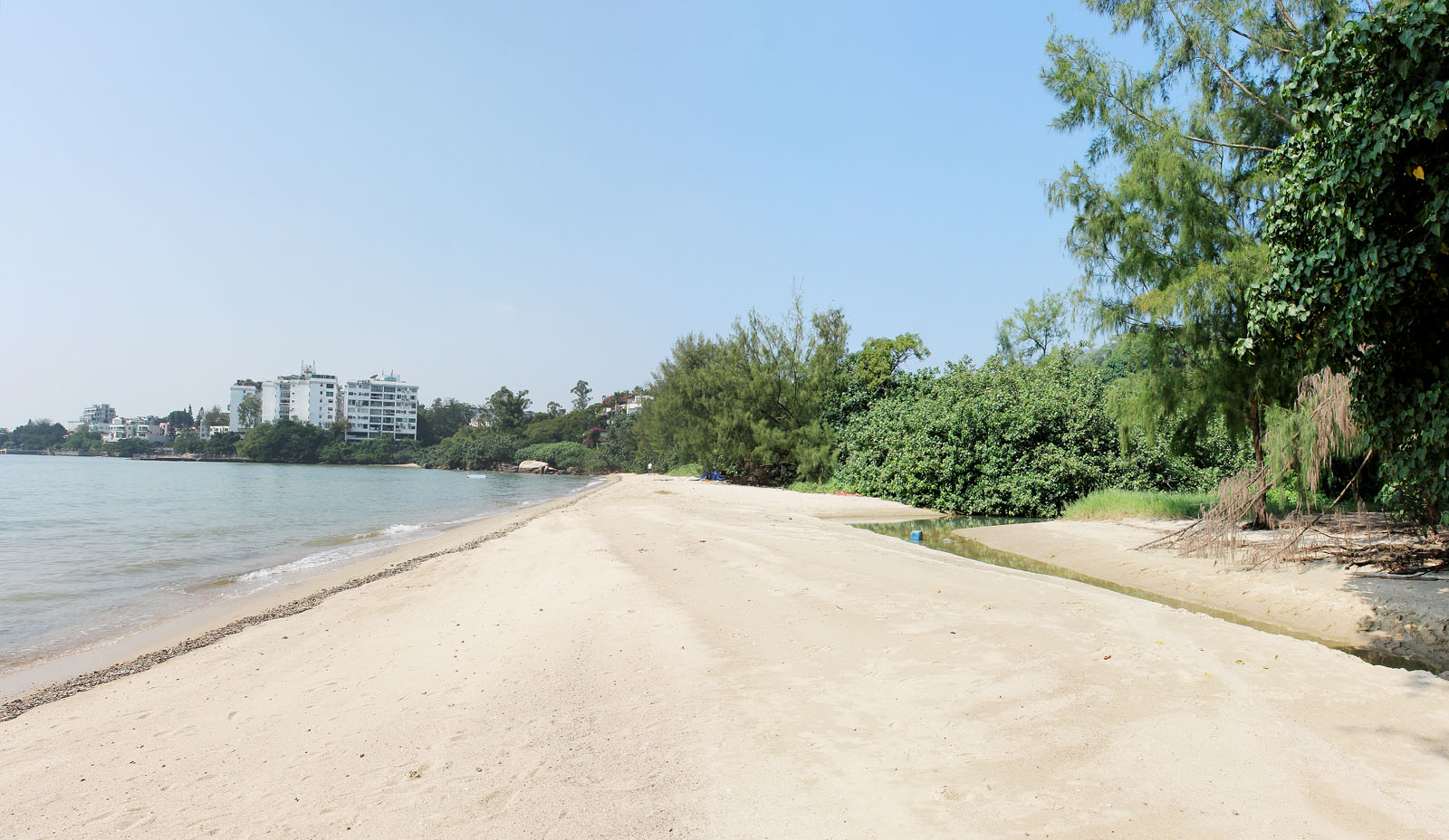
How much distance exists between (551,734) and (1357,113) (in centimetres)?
784

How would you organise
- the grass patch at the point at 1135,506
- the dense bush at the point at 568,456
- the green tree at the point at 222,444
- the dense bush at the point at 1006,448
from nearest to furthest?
the grass patch at the point at 1135,506
the dense bush at the point at 1006,448
the dense bush at the point at 568,456
the green tree at the point at 222,444

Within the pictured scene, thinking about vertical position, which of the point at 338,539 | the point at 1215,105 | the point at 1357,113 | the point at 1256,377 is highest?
the point at 1215,105

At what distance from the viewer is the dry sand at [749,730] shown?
3529 millimetres

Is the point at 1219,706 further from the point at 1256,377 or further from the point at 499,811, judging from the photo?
the point at 1256,377

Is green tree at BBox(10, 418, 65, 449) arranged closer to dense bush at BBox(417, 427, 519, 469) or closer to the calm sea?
dense bush at BBox(417, 427, 519, 469)

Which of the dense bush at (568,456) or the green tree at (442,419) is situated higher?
the green tree at (442,419)

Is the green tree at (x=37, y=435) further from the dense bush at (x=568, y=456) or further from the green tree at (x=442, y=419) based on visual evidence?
the dense bush at (x=568, y=456)

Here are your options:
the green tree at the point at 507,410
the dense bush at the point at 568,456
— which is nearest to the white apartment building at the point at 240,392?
the green tree at the point at 507,410

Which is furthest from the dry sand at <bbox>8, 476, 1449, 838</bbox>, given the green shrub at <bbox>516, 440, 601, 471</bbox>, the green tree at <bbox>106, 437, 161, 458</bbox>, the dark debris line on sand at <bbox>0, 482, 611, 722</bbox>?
the green tree at <bbox>106, 437, 161, 458</bbox>

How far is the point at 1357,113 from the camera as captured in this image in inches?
227

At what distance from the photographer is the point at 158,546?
53.6 ft

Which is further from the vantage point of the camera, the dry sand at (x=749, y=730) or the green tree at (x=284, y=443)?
the green tree at (x=284, y=443)

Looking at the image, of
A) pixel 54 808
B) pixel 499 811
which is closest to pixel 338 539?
pixel 54 808

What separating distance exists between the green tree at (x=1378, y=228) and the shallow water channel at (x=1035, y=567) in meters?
1.53
